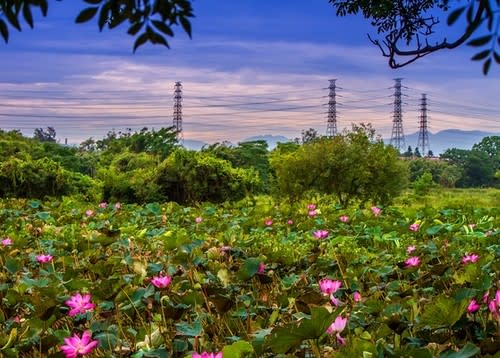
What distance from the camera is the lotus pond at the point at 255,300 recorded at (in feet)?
4.82

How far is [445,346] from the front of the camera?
1.45 meters

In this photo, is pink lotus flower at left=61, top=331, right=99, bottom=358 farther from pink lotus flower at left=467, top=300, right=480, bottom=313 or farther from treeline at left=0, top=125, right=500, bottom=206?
treeline at left=0, top=125, right=500, bottom=206

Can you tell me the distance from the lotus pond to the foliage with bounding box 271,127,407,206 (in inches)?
296

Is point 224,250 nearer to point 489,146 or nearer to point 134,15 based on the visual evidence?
point 134,15

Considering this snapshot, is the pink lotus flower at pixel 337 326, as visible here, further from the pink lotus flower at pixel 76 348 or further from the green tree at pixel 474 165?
the green tree at pixel 474 165

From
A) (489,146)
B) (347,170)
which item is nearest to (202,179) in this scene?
(347,170)

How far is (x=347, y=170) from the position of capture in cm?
1180

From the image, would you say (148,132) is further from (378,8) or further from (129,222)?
(378,8)

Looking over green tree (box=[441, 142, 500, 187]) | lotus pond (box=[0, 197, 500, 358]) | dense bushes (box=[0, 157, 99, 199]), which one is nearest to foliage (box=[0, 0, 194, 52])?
lotus pond (box=[0, 197, 500, 358])

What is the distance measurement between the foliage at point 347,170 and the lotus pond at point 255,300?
24.7 feet

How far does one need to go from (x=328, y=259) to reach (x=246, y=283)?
0.71m

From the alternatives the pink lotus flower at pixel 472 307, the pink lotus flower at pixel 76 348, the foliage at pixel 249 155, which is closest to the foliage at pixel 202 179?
the foliage at pixel 249 155

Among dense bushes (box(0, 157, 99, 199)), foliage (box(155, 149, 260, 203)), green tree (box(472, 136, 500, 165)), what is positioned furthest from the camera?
green tree (box(472, 136, 500, 165))

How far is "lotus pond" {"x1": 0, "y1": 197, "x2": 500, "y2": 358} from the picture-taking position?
1.47 metres
